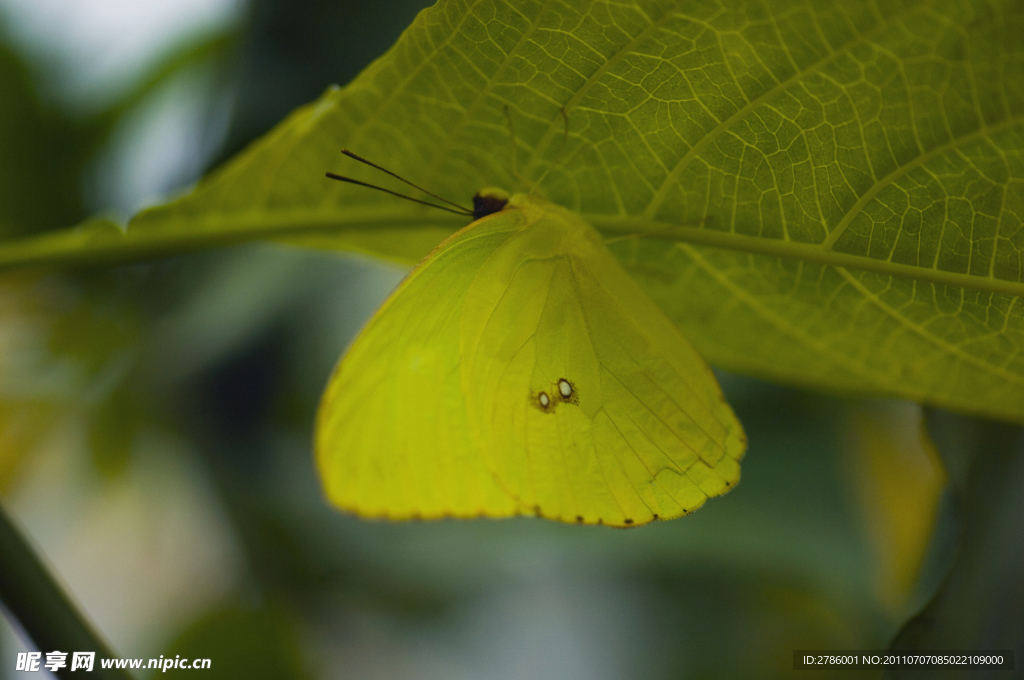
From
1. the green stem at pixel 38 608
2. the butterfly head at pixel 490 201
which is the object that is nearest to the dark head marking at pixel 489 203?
the butterfly head at pixel 490 201

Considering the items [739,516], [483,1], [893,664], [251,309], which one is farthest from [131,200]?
[893,664]

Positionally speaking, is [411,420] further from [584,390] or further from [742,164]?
[742,164]

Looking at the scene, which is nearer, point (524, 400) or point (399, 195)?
point (399, 195)

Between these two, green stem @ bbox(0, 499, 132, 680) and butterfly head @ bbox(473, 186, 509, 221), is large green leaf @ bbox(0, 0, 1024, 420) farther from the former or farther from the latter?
green stem @ bbox(0, 499, 132, 680)

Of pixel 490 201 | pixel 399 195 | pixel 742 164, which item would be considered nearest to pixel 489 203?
pixel 490 201

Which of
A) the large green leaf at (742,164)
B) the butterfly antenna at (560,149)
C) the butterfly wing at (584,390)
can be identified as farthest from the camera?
the butterfly wing at (584,390)

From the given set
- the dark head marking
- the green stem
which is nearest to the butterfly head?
the dark head marking

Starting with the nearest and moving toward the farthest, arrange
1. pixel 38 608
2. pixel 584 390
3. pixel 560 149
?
pixel 38 608 → pixel 560 149 → pixel 584 390

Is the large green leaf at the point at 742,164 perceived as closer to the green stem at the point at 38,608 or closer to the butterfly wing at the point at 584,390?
the butterfly wing at the point at 584,390
